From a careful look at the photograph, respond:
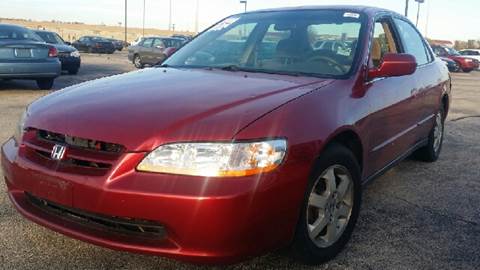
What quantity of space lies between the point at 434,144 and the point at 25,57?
803cm

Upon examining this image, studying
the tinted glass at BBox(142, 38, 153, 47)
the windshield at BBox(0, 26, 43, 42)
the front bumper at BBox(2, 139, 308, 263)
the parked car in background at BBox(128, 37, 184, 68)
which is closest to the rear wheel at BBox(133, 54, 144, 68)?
the parked car in background at BBox(128, 37, 184, 68)

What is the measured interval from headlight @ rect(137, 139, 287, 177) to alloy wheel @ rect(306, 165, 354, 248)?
529 millimetres

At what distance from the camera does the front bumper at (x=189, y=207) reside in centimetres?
227

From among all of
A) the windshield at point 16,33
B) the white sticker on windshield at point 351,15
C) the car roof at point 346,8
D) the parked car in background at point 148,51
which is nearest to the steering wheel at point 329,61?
the white sticker on windshield at point 351,15

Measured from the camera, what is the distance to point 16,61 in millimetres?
9859

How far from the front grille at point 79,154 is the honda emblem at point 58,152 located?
2 cm

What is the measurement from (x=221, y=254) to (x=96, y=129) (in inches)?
33.8

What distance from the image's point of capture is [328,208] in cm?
294

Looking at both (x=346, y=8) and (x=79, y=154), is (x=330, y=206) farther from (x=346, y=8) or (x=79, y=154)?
(x=346, y=8)

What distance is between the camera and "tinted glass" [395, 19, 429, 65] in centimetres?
454

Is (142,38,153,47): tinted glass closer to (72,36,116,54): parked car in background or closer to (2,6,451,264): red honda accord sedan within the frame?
(72,36,116,54): parked car in background

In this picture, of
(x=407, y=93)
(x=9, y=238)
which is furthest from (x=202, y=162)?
(x=407, y=93)

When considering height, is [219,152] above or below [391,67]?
below

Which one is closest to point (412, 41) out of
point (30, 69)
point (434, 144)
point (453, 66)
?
point (434, 144)
